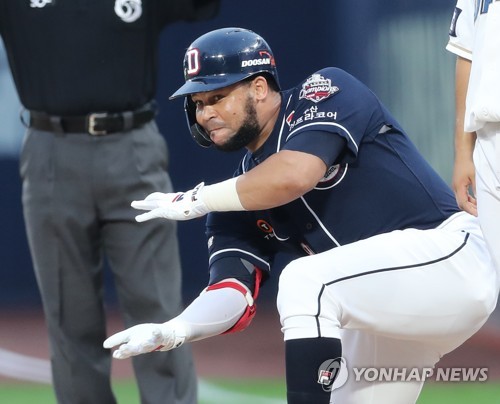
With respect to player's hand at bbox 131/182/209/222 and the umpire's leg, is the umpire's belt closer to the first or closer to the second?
the umpire's leg

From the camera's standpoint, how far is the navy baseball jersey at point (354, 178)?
353 cm

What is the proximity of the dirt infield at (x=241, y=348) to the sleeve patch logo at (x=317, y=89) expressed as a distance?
226cm

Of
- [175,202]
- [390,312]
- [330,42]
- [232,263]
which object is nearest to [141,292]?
[232,263]

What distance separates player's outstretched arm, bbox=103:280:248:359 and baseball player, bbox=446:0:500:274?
77cm

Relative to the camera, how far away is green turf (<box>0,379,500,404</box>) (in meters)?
5.21

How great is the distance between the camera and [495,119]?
129 inches

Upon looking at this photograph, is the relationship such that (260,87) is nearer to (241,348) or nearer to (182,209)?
(182,209)

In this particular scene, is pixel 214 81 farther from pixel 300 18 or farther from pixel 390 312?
pixel 300 18

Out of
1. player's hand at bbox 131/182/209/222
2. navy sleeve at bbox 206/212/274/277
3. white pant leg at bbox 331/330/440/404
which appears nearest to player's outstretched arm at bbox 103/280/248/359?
navy sleeve at bbox 206/212/274/277

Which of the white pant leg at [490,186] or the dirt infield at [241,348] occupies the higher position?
the white pant leg at [490,186]

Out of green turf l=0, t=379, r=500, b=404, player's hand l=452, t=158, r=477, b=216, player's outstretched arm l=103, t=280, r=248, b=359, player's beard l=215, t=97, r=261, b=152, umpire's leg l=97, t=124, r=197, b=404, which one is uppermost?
player's beard l=215, t=97, r=261, b=152

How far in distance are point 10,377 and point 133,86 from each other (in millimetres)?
1952

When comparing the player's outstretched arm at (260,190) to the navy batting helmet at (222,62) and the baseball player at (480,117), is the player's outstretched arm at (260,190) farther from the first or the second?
the baseball player at (480,117)

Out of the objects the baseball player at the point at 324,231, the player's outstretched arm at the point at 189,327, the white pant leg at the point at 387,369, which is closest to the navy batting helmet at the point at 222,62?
the baseball player at the point at 324,231
